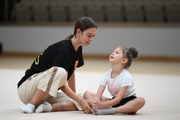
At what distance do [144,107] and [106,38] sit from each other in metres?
7.72

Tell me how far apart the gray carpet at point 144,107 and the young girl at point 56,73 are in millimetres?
117

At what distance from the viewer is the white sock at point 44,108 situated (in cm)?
296

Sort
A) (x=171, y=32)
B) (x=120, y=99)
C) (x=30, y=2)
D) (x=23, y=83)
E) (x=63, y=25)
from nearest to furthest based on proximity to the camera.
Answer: (x=120, y=99)
(x=23, y=83)
(x=171, y=32)
(x=63, y=25)
(x=30, y=2)

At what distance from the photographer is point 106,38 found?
1105cm

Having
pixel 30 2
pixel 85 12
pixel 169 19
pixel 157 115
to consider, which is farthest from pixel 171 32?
pixel 157 115

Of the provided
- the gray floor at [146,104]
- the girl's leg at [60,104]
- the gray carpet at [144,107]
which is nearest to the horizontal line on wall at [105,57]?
the gray floor at [146,104]

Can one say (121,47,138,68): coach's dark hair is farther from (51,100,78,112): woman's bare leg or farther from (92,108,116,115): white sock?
(51,100,78,112): woman's bare leg

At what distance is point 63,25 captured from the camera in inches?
444

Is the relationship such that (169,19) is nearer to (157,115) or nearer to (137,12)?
(137,12)

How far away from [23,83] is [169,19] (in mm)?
8651

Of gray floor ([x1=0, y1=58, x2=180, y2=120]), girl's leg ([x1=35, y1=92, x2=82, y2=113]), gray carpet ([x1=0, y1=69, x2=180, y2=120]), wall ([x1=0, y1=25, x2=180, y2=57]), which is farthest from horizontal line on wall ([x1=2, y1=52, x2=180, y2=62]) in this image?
girl's leg ([x1=35, y1=92, x2=82, y2=113])

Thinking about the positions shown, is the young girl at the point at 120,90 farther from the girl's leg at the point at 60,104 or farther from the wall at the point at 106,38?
the wall at the point at 106,38

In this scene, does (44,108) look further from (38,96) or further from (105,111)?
(105,111)

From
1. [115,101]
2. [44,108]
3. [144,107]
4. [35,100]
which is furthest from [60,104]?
[144,107]
